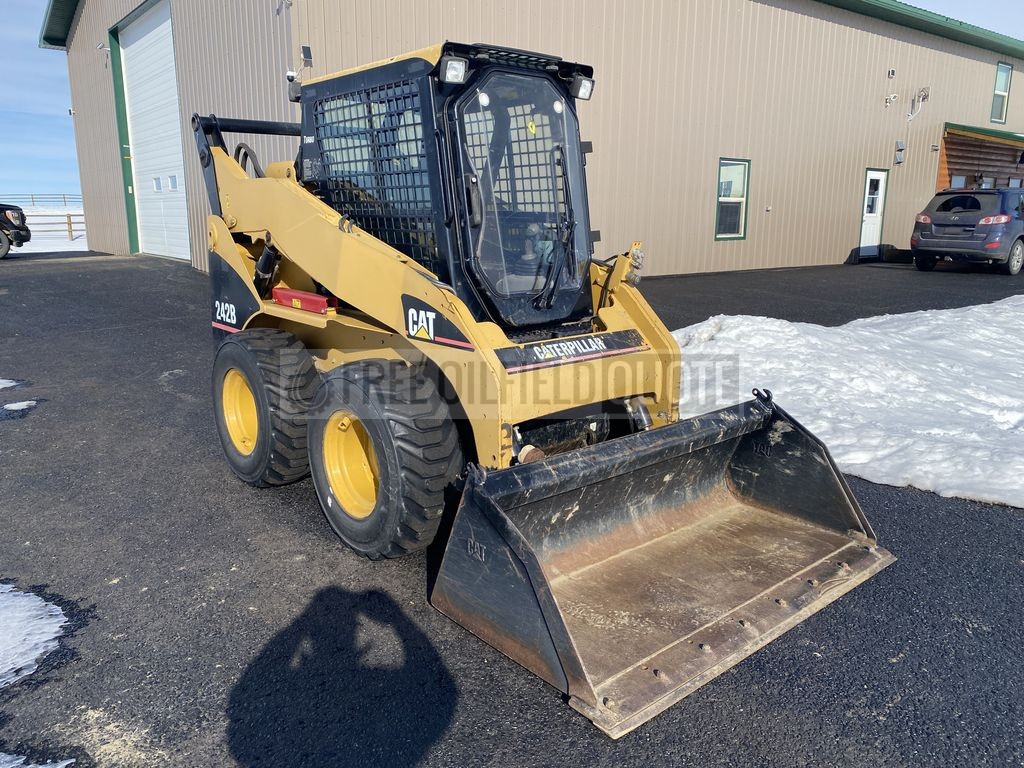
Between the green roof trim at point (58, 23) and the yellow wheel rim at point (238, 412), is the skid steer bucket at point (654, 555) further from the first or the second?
the green roof trim at point (58, 23)

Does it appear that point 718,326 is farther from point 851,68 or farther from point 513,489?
point 851,68

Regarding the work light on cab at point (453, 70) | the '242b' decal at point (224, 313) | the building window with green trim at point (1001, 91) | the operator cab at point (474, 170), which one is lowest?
the '242b' decal at point (224, 313)

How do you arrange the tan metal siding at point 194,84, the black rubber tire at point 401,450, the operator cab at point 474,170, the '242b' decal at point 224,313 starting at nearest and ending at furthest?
the black rubber tire at point 401,450
the operator cab at point 474,170
the '242b' decal at point 224,313
the tan metal siding at point 194,84

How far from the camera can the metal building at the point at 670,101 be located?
1208cm

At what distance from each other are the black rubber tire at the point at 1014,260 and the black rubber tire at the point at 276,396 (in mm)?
16239

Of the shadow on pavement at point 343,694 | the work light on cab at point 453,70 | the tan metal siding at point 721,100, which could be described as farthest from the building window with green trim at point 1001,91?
the shadow on pavement at point 343,694

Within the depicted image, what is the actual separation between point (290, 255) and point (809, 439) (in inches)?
122

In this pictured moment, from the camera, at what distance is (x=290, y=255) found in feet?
14.9

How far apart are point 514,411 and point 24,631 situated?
2298 millimetres

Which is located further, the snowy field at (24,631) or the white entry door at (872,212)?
the white entry door at (872,212)

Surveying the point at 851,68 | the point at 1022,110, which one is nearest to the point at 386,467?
the point at 851,68

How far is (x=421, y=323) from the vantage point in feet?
12.3

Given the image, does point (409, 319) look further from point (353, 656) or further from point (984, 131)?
point (984, 131)

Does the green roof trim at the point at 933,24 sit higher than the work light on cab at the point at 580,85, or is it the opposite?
the green roof trim at the point at 933,24
